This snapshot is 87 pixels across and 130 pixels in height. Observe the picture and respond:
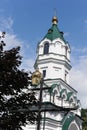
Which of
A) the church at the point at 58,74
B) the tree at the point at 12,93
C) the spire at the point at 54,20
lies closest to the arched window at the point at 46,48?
the church at the point at 58,74

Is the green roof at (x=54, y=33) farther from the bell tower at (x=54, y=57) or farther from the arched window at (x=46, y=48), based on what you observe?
the arched window at (x=46, y=48)

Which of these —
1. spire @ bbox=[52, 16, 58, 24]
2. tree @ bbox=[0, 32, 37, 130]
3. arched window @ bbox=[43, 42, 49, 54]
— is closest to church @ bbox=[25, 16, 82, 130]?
arched window @ bbox=[43, 42, 49, 54]

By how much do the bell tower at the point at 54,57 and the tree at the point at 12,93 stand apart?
25.1 metres

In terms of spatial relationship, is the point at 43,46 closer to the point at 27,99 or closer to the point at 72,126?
the point at 72,126

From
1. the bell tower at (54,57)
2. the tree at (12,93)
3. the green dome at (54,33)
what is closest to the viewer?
the tree at (12,93)

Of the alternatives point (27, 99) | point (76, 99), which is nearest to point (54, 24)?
point (76, 99)

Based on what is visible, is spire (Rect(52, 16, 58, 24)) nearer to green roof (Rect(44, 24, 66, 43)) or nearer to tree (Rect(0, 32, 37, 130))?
green roof (Rect(44, 24, 66, 43))

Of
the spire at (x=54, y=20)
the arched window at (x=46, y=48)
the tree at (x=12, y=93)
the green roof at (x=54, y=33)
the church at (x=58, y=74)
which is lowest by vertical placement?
the tree at (x=12, y=93)

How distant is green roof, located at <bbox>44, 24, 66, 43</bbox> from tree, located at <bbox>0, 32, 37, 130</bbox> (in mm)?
28083

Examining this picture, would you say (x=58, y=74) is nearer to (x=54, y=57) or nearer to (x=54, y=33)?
(x=54, y=57)

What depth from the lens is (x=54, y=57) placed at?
44.2 metres

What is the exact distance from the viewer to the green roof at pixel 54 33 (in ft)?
151

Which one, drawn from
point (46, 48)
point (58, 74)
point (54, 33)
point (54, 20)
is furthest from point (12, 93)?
point (54, 20)

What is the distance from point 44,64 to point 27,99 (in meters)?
26.7
